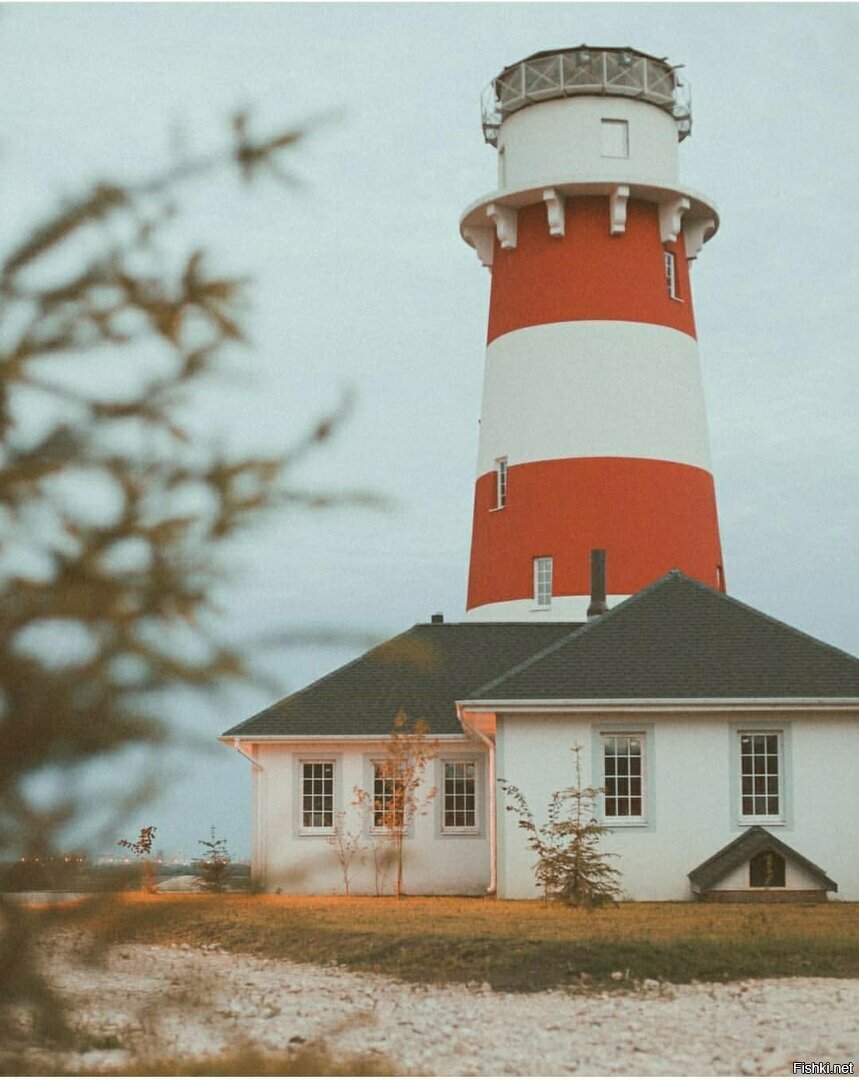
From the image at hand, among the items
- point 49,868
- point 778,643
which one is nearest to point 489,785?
point 778,643

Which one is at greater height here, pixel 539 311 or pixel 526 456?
pixel 539 311

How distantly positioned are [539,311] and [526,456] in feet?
8.51

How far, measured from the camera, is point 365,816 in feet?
77.1

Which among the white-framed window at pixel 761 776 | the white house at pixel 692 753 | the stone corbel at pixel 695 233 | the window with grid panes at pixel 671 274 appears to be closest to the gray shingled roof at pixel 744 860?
the white house at pixel 692 753

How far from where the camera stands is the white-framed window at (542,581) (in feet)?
89.3

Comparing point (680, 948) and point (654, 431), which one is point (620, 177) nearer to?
point (654, 431)

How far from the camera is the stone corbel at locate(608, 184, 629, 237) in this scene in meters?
27.9

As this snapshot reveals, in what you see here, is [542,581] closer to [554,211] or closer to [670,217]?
[554,211]

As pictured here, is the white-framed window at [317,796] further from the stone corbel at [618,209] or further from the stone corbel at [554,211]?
the stone corbel at [618,209]

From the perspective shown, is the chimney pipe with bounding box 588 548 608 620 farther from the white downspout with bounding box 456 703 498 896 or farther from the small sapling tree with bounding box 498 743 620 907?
the small sapling tree with bounding box 498 743 620 907

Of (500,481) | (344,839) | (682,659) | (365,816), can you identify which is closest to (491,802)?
(365,816)

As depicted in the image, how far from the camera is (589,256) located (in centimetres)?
2791

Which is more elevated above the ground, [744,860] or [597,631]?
[597,631]

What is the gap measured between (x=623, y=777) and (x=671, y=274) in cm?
1129
